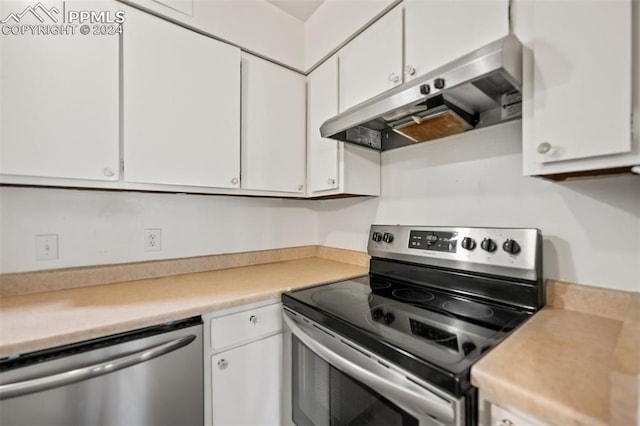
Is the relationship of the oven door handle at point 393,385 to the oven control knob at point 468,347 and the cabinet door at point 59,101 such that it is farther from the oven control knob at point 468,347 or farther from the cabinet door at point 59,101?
the cabinet door at point 59,101

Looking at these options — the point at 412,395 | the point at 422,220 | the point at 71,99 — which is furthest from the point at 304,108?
the point at 412,395

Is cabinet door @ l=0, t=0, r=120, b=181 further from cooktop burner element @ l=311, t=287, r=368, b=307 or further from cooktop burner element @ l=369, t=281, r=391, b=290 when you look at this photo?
cooktop burner element @ l=369, t=281, r=391, b=290

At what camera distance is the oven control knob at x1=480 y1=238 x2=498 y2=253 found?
3.33ft

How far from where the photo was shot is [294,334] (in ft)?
3.58

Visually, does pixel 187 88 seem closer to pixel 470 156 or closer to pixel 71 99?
pixel 71 99

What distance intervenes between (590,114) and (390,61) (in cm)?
75

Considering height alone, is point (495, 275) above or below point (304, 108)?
below

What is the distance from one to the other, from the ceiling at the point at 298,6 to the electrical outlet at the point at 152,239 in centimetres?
146

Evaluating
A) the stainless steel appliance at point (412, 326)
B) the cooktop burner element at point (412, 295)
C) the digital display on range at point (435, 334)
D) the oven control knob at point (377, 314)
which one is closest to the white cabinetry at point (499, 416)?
the stainless steel appliance at point (412, 326)

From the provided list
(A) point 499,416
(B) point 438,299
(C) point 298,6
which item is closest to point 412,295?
(B) point 438,299

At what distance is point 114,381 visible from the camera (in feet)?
2.70

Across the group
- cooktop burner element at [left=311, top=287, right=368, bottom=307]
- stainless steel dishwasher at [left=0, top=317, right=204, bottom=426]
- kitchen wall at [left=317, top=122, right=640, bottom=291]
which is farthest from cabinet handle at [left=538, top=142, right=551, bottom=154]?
stainless steel dishwasher at [left=0, top=317, right=204, bottom=426]

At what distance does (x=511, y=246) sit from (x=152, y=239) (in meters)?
1.65

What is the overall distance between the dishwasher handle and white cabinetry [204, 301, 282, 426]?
141mm
